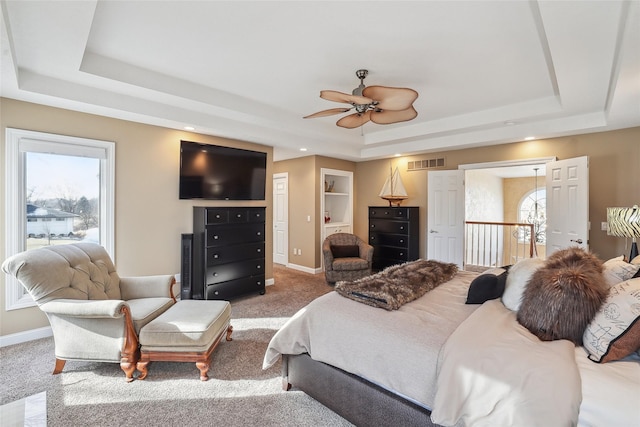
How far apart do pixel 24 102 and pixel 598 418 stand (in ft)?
15.3

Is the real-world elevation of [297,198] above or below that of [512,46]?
below

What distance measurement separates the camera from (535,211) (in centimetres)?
835

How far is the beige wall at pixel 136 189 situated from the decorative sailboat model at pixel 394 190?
10.9 feet

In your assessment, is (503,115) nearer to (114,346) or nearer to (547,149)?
(547,149)

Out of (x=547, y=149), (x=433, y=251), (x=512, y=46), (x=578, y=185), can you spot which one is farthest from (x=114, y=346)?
(x=547, y=149)

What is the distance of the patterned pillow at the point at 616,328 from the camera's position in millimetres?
1252

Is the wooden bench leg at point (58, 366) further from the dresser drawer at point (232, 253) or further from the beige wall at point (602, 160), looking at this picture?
the beige wall at point (602, 160)

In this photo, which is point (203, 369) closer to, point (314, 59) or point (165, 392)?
point (165, 392)

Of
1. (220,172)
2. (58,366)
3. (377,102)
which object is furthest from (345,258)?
(58,366)

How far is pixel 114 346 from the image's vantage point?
7.43 feet

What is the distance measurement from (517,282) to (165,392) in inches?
100

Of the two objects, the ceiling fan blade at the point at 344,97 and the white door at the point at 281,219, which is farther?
the white door at the point at 281,219

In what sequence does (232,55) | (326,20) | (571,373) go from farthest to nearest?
1. (232,55)
2. (326,20)
3. (571,373)

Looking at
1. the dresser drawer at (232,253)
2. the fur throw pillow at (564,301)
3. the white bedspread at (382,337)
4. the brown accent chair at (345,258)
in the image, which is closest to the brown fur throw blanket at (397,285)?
the white bedspread at (382,337)
